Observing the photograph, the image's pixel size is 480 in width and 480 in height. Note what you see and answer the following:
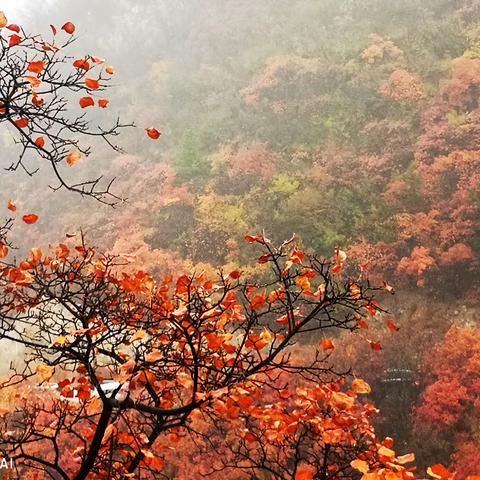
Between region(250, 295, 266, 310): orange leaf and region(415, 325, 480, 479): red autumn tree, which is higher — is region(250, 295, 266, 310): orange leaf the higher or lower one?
the lower one

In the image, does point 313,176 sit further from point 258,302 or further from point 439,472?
point 439,472

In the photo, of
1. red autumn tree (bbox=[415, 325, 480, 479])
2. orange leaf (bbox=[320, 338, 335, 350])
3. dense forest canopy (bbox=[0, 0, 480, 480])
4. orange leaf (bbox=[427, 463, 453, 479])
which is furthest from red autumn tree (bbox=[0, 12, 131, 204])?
red autumn tree (bbox=[415, 325, 480, 479])

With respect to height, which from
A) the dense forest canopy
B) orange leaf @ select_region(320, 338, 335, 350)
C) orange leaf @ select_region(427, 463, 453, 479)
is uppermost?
the dense forest canopy

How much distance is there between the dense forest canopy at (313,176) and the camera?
7414 millimetres

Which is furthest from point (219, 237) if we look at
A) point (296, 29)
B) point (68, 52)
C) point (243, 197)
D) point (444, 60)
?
point (68, 52)

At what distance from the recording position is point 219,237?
42.5ft

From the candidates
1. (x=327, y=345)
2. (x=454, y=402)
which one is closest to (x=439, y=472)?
(x=327, y=345)

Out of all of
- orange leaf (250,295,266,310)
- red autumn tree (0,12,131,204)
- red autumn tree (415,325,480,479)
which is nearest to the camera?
red autumn tree (0,12,131,204)

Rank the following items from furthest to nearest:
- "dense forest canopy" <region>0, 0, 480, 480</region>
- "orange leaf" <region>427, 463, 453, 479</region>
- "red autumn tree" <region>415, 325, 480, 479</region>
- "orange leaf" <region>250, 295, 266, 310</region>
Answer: "dense forest canopy" <region>0, 0, 480, 480</region> → "red autumn tree" <region>415, 325, 480, 479</region> → "orange leaf" <region>250, 295, 266, 310</region> → "orange leaf" <region>427, 463, 453, 479</region>

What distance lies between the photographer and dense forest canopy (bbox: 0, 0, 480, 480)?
7414mm

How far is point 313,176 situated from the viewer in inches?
507

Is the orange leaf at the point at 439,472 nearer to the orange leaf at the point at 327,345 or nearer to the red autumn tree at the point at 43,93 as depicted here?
the orange leaf at the point at 327,345

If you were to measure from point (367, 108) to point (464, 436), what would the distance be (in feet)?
35.9

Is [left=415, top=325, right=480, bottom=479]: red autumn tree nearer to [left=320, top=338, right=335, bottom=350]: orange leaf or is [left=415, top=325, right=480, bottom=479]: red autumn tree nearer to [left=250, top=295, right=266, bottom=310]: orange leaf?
[left=320, top=338, right=335, bottom=350]: orange leaf
